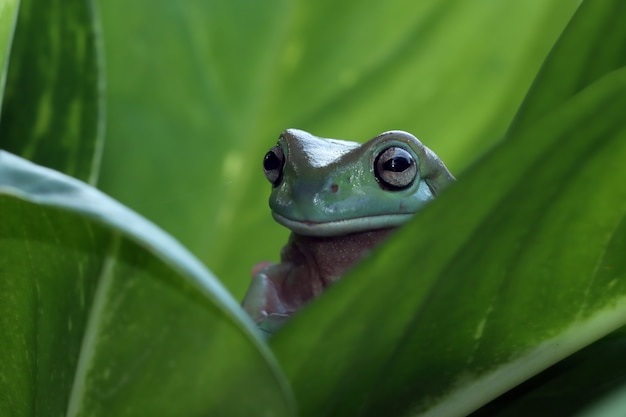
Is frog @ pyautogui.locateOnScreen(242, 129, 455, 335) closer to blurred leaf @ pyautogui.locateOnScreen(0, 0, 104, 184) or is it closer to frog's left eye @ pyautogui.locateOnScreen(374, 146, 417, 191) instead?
frog's left eye @ pyautogui.locateOnScreen(374, 146, 417, 191)

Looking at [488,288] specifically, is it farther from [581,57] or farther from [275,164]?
[275,164]

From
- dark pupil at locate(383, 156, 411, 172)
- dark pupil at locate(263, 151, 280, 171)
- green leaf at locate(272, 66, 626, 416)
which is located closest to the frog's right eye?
dark pupil at locate(263, 151, 280, 171)

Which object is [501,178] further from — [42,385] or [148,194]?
[148,194]

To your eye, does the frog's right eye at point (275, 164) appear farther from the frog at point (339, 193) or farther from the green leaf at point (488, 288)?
the green leaf at point (488, 288)

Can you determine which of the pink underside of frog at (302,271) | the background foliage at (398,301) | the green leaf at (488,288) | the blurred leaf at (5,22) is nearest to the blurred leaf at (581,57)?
the background foliage at (398,301)

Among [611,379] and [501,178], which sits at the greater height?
[501,178]

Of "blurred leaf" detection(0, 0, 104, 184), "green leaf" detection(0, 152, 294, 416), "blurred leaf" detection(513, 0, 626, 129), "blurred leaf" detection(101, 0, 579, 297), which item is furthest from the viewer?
"blurred leaf" detection(101, 0, 579, 297)

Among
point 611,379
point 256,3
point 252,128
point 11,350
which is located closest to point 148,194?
point 252,128
